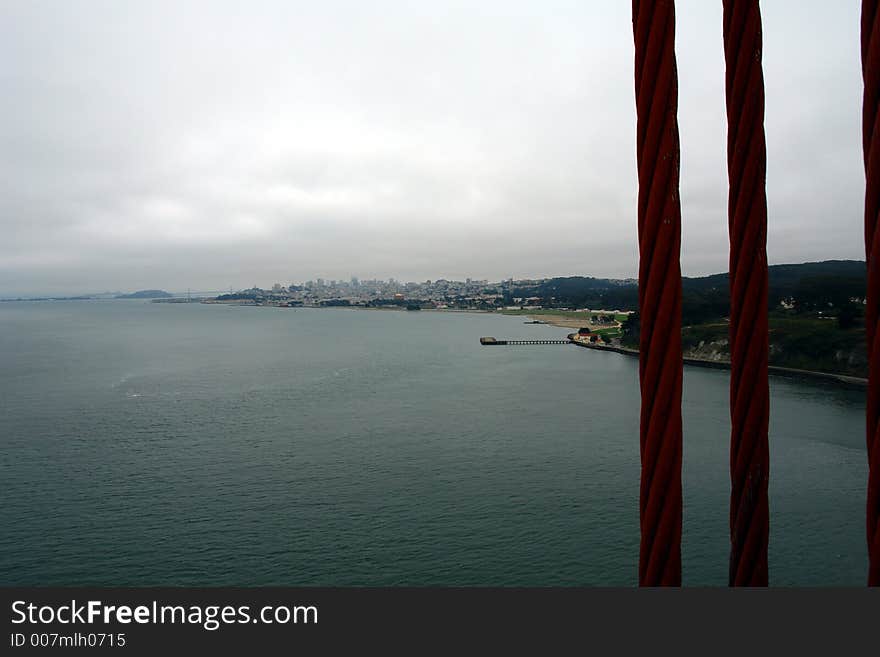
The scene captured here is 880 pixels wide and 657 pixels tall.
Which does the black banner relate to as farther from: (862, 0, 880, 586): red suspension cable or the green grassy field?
the green grassy field

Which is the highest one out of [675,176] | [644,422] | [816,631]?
[675,176]

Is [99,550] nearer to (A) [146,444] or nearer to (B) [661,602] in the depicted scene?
(A) [146,444]

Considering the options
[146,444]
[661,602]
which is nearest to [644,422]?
[661,602]

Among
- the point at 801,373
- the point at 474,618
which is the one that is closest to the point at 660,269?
the point at 474,618

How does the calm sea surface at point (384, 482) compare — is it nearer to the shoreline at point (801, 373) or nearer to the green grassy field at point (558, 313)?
the shoreline at point (801, 373)

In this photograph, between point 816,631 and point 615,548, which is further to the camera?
point 615,548

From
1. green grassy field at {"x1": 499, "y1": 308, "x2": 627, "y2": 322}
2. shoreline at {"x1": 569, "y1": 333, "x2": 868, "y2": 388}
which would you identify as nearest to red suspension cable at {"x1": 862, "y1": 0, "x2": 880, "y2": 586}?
shoreline at {"x1": 569, "y1": 333, "x2": 868, "y2": 388}
